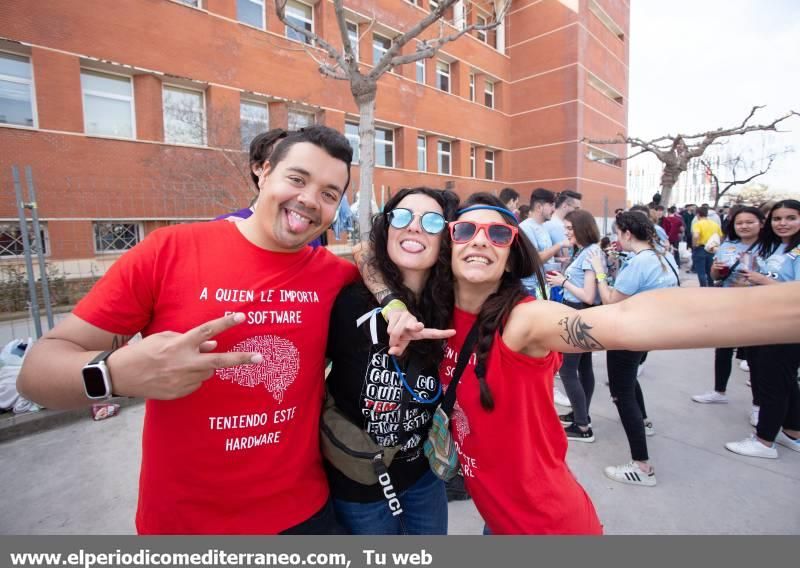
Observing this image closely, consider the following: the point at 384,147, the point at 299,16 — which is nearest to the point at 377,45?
the point at 299,16

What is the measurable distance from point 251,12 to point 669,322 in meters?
16.4

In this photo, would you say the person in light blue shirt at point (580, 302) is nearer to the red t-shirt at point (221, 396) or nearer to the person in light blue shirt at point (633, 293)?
the person in light blue shirt at point (633, 293)

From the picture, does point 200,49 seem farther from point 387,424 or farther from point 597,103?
point 597,103

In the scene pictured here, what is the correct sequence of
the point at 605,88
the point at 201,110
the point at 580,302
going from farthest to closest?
the point at 605,88
the point at 201,110
the point at 580,302

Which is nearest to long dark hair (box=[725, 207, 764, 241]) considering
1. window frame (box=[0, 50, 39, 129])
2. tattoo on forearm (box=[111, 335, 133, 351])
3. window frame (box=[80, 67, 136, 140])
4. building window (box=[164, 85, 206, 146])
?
tattoo on forearm (box=[111, 335, 133, 351])

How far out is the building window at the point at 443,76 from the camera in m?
19.9

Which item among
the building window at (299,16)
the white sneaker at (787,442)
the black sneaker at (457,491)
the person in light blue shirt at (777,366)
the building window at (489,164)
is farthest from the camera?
the building window at (489,164)

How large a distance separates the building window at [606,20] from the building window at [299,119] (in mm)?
19361

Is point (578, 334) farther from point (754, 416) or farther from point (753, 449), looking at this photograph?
point (754, 416)

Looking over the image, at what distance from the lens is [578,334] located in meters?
1.32

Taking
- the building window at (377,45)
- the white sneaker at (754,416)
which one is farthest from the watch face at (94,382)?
the building window at (377,45)

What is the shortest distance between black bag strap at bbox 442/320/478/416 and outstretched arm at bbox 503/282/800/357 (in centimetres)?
15

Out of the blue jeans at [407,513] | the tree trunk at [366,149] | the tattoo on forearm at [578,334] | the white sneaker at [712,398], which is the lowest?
the white sneaker at [712,398]

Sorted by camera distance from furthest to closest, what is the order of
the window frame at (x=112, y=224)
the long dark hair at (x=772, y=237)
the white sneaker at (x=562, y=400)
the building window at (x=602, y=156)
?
the building window at (x=602, y=156) < the window frame at (x=112, y=224) < the white sneaker at (x=562, y=400) < the long dark hair at (x=772, y=237)
